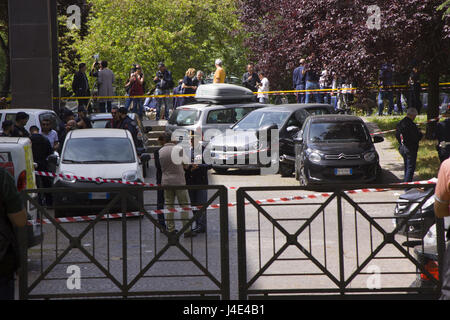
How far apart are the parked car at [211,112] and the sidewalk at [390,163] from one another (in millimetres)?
3970

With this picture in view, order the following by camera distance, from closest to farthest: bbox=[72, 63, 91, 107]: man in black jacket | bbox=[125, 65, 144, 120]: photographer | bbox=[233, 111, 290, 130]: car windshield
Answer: bbox=[233, 111, 290, 130]: car windshield < bbox=[72, 63, 91, 107]: man in black jacket < bbox=[125, 65, 144, 120]: photographer

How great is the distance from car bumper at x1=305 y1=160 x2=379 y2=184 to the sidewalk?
1.52 meters

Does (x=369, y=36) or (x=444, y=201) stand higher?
(x=369, y=36)

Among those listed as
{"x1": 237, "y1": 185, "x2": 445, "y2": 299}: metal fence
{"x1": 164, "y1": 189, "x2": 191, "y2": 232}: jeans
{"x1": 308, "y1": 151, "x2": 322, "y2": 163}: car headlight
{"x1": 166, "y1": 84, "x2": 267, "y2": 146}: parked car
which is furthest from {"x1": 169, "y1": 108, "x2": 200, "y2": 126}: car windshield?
{"x1": 237, "y1": 185, "x2": 445, "y2": 299}: metal fence

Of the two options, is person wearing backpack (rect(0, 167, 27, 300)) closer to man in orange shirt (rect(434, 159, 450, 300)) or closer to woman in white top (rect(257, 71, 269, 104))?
man in orange shirt (rect(434, 159, 450, 300))

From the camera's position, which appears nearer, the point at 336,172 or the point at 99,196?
the point at 99,196

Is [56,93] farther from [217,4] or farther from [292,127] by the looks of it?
[217,4]

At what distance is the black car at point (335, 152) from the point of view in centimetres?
1888

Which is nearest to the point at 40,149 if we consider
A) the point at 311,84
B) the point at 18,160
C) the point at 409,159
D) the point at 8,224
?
the point at 18,160

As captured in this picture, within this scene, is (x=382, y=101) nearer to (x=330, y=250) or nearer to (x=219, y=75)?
(x=219, y=75)

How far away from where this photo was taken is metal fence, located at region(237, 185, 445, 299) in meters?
8.45

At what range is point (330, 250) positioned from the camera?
858 cm

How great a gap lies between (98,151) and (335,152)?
5539 millimetres
